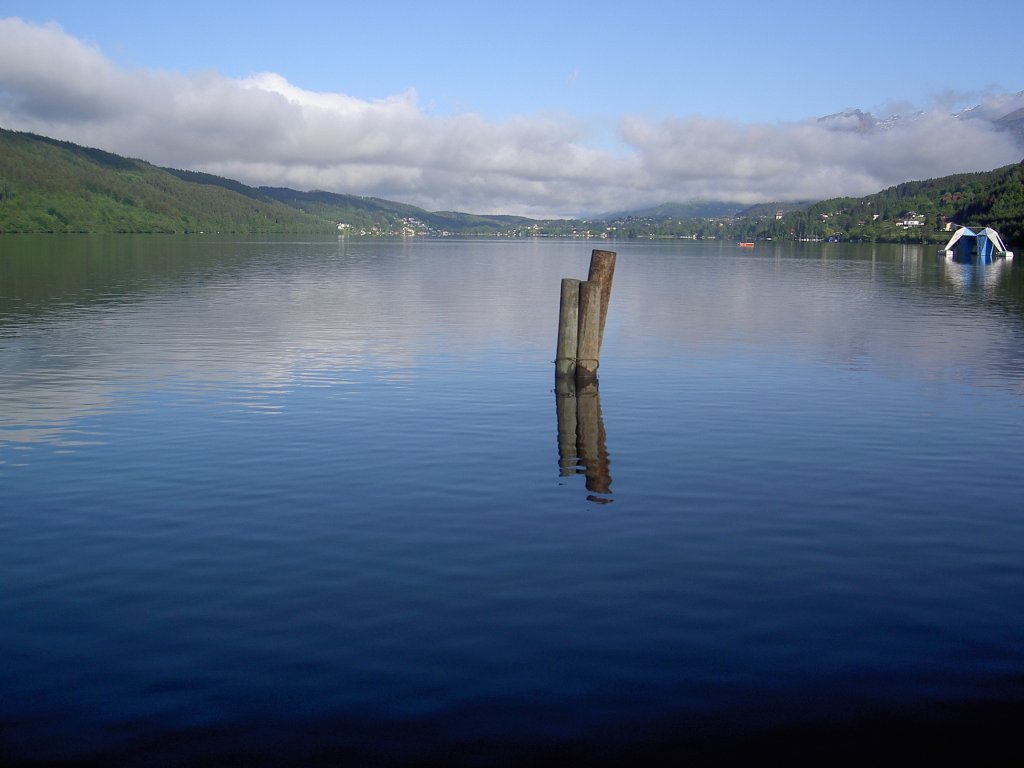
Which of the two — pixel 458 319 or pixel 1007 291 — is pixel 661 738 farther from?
pixel 1007 291

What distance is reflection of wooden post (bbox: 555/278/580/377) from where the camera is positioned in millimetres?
22750

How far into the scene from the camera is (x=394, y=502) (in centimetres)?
1362

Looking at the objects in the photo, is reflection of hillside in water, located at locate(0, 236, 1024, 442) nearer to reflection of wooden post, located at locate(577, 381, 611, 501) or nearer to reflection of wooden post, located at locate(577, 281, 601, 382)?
reflection of wooden post, located at locate(577, 281, 601, 382)

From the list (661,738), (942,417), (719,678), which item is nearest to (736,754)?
(661,738)

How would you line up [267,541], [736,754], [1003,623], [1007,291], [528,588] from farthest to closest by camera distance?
[1007,291]
[267,541]
[528,588]
[1003,623]
[736,754]

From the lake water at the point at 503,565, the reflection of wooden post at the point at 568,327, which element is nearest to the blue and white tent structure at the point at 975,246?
the lake water at the point at 503,565

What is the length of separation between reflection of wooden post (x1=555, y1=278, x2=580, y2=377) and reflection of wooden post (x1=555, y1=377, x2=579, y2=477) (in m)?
0.37

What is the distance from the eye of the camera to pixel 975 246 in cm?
14150

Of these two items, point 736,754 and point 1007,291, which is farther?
point 1007,291

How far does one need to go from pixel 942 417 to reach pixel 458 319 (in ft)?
82.5

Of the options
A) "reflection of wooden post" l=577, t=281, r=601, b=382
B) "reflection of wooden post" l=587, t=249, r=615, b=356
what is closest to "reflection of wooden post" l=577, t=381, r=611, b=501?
"reflection of wooden post" l=577, t=281, r=601, b=382

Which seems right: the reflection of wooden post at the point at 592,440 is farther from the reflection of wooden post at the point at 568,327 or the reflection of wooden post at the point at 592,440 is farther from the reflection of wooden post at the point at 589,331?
the reflection of wooden post at the point at 568,327

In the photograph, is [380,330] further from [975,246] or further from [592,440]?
[975,246]

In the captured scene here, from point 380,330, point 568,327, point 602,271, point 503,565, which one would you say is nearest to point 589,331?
point 568,327
